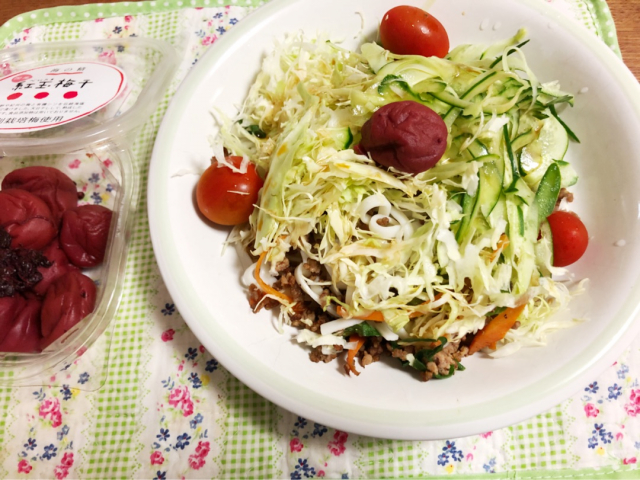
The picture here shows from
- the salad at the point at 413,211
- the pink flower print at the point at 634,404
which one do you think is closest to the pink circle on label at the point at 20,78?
the salad at the point at 413,211

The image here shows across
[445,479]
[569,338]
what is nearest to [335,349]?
[445,479]

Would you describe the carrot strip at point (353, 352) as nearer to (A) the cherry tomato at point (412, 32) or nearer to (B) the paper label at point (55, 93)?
(A) the cherry tomato at point (412, 32)

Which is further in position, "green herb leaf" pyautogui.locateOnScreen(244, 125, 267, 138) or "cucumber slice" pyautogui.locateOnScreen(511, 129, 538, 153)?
"green herb leaf" pyautogui.locateOnScreen(244, 125, 267, 138)

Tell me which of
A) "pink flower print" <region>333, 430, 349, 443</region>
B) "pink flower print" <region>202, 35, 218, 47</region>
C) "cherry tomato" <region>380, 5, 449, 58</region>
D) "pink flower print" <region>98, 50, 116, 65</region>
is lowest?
"pink flower print" <region>333, 430, 349, 443</region>

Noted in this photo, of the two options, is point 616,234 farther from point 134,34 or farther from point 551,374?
point 134,34

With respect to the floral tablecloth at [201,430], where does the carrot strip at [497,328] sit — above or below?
above

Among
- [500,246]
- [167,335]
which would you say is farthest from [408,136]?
[167,335]

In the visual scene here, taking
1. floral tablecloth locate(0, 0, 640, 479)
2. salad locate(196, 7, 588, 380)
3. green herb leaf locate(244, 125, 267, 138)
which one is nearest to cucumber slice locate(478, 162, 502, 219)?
salad locate(196, 7, 588, 380)

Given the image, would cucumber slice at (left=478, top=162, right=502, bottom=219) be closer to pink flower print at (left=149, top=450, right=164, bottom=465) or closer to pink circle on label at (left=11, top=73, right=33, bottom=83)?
pink flower print at (left=149, top=450, right=164, bottom=465)
